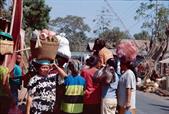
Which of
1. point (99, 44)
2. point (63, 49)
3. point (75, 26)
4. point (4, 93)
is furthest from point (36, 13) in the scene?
point (75, 26)

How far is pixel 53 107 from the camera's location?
5.59m

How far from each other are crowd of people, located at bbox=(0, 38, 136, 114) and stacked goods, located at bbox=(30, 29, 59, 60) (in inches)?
3.3

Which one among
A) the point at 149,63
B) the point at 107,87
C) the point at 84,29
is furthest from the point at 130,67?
the point at 84,29

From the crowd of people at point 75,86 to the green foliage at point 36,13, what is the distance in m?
25.7

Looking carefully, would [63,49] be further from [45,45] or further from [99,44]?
[99,44]

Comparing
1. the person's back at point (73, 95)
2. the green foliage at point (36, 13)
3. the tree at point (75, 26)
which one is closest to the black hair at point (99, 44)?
the person's back at point (73, 95)

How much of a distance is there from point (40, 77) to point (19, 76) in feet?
4.75

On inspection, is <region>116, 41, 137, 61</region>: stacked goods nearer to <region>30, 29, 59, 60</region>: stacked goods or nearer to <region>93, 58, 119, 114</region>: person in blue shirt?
<region>93, 58, 119, 114</region>: person in blue shirt

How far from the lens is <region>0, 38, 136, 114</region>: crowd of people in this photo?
17.8 ft

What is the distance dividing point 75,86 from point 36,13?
1104 inches

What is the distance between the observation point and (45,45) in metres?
5.44

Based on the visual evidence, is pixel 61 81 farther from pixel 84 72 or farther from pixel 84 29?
pixel 84 29

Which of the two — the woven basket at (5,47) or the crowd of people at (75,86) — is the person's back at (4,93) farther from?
the woven basket at (5,47)

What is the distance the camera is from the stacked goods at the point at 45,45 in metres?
5.45
